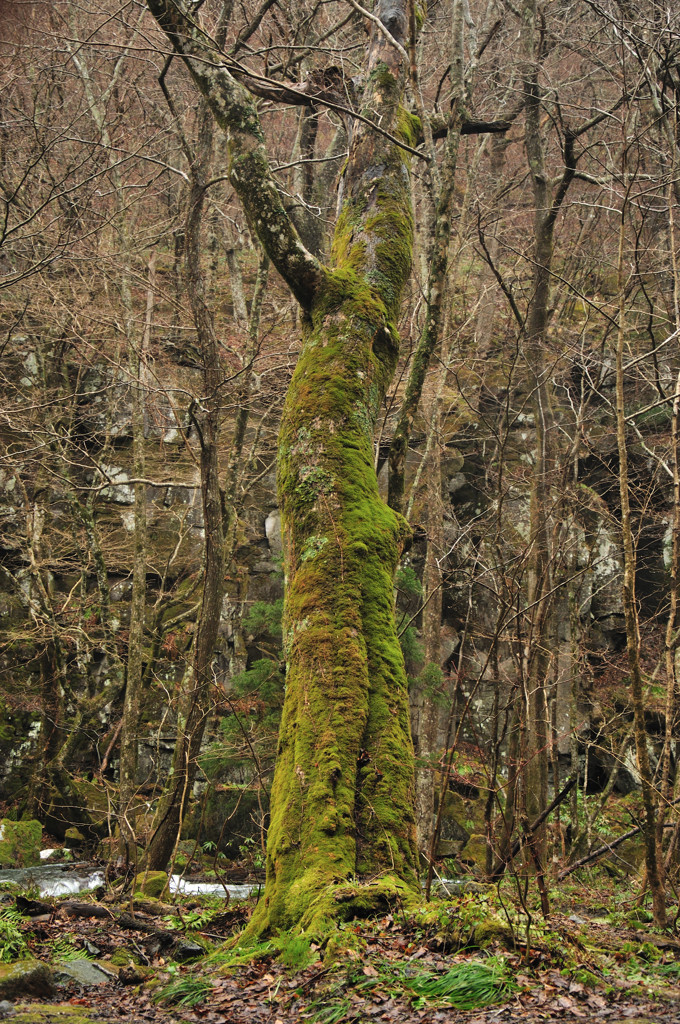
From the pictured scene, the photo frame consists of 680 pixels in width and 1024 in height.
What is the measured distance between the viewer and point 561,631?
46.7ft

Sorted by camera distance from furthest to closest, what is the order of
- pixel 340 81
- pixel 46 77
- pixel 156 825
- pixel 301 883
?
pixel 46 77, pixel 156 825, pixel 340 81, pixel 301 883

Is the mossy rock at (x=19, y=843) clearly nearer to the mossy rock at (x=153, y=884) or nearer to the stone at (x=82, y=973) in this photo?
the mossy rock at (x=153, y=884)

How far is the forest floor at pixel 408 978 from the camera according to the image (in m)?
2.52

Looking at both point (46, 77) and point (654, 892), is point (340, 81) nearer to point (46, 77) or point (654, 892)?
point (654, 892)

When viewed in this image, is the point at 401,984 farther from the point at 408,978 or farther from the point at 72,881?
the point at 72,881

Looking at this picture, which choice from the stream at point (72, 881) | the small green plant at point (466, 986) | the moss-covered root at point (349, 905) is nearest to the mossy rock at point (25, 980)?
the moss-covered root at point (349, 905)

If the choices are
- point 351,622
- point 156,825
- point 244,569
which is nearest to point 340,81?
point 351,622

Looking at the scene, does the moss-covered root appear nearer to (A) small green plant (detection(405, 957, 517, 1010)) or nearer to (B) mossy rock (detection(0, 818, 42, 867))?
(A) small green plant (detection(405, 957, 517, 1010))

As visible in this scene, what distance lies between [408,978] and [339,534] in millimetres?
2188

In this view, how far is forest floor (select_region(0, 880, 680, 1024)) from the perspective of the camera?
2.52 meters

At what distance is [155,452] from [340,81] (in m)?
10.5

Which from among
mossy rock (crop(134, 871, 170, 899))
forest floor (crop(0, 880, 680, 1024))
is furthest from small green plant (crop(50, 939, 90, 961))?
mossy rock (crop(134, 871, 170, 899))

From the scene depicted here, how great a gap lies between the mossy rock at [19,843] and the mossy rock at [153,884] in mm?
4375

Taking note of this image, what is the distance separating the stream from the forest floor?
4.50m
